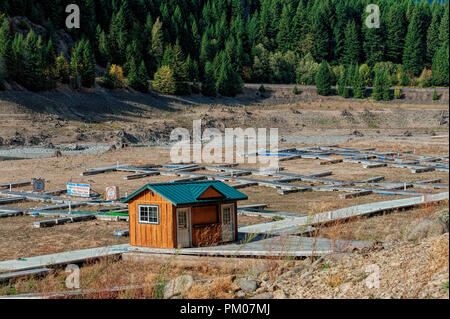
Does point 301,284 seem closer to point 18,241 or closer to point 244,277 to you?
point 244,277

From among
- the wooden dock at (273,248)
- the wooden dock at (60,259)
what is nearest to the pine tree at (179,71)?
the wooden dock at (60,259)

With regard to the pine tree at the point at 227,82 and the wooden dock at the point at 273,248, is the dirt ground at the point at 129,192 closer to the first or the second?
the wooden dock at the point at 273,248

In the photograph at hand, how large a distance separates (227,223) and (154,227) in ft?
7.91

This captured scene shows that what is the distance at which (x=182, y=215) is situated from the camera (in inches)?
760

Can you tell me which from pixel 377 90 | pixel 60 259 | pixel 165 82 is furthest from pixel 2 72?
pixel 60 259

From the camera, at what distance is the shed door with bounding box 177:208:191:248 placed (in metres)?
19.2

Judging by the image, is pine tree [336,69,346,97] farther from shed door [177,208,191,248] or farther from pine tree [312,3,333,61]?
shed door [177,208,191,248]

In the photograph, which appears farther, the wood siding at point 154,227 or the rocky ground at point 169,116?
the rocky ground at point 169,116

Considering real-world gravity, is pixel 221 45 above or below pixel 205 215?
above

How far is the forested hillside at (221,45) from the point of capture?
89.3m

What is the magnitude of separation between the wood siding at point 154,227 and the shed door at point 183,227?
0.19m

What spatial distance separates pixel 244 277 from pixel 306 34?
131234mm

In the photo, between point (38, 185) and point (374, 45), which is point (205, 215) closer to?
point (38, 185)

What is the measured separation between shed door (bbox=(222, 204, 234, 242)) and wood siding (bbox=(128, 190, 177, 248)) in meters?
1.80
